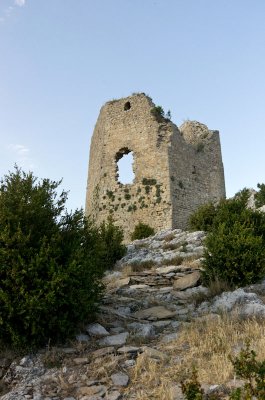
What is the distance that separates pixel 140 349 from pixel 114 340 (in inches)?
21.0

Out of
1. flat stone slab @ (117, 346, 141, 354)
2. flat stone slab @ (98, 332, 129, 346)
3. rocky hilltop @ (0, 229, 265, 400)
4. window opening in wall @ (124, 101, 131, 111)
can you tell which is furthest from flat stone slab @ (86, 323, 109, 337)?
window opening in wall @ (124, 101, 131, 111)

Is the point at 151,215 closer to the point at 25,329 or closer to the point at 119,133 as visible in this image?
the point at 119,133

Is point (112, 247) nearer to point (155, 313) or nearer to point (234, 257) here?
point (234, 257)

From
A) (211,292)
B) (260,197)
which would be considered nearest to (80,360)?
(211,292)

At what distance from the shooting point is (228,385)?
3795 mm

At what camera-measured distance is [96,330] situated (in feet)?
18.2

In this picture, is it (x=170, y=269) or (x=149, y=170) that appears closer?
(x=170, y=269)

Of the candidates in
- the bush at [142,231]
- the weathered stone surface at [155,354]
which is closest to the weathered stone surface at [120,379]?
the weathered stone surface at [155,354]

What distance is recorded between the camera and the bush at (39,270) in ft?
16.1

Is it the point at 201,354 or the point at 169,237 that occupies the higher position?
the point at 169,237

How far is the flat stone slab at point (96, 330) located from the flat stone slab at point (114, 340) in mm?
121

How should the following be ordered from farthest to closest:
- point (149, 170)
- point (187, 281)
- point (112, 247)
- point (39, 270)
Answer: point (149, 170) < point (112, 247) < point (187, 281) < point (39, 270)

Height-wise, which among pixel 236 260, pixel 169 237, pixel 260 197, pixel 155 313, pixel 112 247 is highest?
pixel 260 197

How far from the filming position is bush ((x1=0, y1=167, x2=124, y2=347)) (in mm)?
4922
